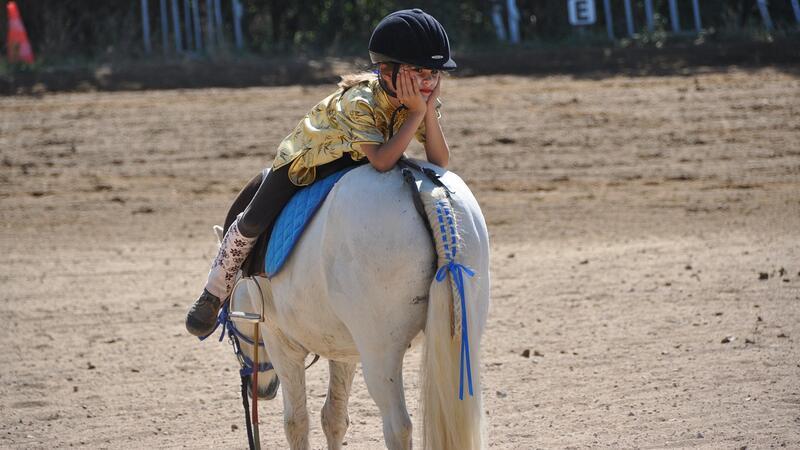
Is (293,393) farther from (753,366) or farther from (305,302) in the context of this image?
(753,366)

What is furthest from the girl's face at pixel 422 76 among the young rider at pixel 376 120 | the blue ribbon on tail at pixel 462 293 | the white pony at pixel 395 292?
the blue ribbon on tail at pixel 462 293

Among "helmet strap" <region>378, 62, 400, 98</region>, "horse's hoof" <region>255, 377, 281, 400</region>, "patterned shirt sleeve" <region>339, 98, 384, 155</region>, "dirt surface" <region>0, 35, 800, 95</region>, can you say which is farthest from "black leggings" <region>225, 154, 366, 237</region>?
"dirt surface" <region>0, 35, 800, 95</region>

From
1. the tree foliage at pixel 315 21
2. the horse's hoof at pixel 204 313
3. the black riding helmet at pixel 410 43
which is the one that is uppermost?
the black riding helmet at pixel 410 43

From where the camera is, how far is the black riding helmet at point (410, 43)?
4.07 m

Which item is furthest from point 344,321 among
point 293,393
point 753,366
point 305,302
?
point 753,366

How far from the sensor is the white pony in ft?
12.6

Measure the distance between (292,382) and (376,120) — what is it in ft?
4.71

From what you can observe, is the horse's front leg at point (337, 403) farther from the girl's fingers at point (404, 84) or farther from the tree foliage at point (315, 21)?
the tree foliage at point (315, 21)

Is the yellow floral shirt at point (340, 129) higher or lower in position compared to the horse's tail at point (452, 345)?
higher

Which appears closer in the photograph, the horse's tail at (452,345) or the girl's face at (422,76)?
the horse's tail at (452,345)

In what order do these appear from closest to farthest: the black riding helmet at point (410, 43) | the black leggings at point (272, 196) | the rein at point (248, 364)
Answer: the black riding helmet at point (410, 43) → the black leggings at point (272, 196) → the rein at point (248, 364)

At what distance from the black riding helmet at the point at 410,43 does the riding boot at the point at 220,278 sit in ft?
3.53

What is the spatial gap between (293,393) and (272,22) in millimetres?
13312

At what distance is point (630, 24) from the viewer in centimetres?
1645
